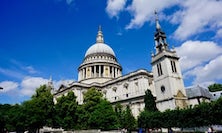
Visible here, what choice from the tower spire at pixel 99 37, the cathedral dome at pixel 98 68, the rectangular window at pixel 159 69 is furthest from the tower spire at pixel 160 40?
the tower spire at pixel 99 37

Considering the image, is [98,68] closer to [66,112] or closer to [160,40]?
[160,40]

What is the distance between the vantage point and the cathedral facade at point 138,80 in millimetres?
42031

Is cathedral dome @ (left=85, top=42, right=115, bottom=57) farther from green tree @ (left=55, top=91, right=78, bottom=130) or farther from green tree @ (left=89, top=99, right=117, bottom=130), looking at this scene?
green tree @ (left=89, top=99, right=117, bottom=130)

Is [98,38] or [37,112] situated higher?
[98,38]

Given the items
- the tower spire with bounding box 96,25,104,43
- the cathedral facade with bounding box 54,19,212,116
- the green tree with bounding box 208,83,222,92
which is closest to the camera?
the cathedral facade with bounding box 54,19,212,116

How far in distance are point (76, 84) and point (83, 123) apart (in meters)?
19.1

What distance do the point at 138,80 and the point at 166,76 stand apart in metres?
10.9

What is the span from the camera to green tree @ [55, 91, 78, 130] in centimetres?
4044

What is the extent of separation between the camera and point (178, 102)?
40312mm

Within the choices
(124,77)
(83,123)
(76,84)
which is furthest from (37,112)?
(124,77)

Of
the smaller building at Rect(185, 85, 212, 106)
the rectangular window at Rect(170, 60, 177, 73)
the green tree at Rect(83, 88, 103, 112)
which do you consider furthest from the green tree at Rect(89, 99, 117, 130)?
the smaller building at Rect(185, 85, 212, 106)

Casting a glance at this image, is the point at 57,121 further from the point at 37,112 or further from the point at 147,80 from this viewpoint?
the point at 147,80

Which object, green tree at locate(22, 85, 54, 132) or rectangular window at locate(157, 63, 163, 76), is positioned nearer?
green tree at locate(22, 85, 54, 132)

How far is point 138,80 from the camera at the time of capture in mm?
52219
